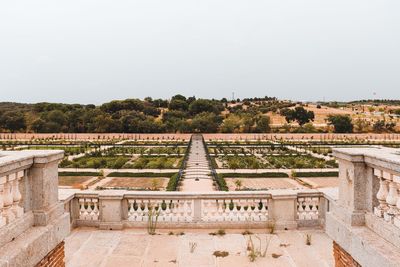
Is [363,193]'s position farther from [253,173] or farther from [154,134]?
[154,134]

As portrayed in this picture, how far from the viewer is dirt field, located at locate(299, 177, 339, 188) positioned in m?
20.9

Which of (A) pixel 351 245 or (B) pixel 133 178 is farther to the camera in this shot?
(B) pixel 133 178

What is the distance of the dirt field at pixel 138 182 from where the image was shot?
20.6 meters

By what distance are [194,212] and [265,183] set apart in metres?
14.2

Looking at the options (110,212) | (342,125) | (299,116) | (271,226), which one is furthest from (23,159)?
(299,116)

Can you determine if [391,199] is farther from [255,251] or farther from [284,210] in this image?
[284,210]

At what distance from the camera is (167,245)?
23.2 feet

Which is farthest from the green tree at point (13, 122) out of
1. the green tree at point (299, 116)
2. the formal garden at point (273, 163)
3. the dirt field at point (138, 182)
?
the green tree at point (299, 116)

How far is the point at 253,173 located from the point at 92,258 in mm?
18923

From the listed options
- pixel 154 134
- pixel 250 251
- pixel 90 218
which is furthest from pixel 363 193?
pixel 154 134

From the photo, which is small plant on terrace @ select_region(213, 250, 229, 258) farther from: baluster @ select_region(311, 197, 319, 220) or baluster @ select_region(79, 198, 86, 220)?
baluster @ select_region(79, 198, 86, 220)

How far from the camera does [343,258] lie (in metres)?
4.84

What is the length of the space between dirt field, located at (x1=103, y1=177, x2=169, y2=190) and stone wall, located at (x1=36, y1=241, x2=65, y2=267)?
49.0ft

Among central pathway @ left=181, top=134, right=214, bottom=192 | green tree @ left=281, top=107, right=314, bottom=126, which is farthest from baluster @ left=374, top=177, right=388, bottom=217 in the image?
green tree @ left=281, top=107, right=314, bottom=126
